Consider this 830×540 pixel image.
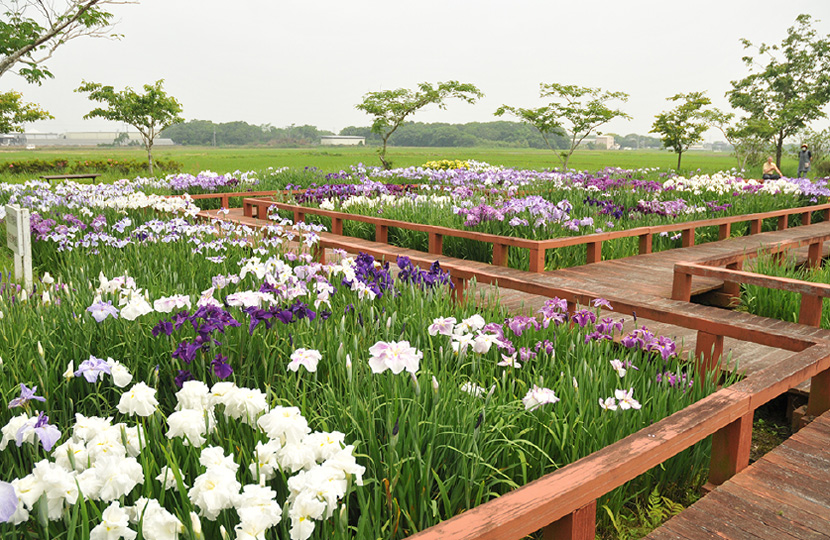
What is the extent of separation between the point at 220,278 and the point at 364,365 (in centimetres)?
159

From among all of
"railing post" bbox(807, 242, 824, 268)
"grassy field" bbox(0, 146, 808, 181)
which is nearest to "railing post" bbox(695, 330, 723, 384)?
"railing post" bbox(807, 242, 824, 268)

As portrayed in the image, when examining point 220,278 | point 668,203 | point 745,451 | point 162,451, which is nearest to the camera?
point 162,451

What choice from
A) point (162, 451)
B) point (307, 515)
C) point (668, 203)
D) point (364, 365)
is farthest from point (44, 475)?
point (668, 203)

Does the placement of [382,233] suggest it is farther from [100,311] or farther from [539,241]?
[100,311]

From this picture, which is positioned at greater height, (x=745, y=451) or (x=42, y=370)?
(x=42, y=370)

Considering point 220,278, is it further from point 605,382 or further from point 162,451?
point 605,382

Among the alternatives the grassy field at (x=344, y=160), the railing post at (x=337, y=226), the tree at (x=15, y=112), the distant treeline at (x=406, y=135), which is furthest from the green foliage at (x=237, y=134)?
the railing post at (x=337, y=226)

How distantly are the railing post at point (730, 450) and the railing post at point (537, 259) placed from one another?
4219 mm

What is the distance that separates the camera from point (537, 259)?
7.29 metres

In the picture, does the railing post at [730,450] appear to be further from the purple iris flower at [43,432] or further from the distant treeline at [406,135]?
the distant treeline at [406,135]

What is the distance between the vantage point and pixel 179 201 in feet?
30.3

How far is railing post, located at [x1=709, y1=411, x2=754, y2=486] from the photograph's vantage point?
311 centimetres

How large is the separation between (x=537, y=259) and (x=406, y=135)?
141 metres

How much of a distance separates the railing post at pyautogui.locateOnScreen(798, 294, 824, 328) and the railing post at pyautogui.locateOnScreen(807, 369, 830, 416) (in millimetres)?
1343
